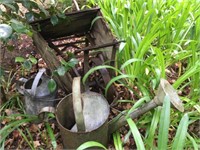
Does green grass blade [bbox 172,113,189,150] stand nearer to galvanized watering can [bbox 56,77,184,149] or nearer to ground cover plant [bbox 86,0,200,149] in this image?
galvanized watering can [bbox 56,77,184,149]

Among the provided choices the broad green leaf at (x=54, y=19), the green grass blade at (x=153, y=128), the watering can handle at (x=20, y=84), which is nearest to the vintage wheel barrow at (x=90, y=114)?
the green grass blade at (x=153, y=128)

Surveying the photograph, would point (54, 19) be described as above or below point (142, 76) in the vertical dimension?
above

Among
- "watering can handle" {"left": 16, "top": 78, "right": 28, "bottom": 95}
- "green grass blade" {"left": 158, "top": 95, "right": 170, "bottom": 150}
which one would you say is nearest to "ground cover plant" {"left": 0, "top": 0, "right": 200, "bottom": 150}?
"green grass blade" {"left": 158, "top": 95, "right": 170, "bottom": 150}

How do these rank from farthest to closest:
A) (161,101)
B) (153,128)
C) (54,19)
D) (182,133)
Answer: (54,19) → (153,128) → (161,101) → (182,133)

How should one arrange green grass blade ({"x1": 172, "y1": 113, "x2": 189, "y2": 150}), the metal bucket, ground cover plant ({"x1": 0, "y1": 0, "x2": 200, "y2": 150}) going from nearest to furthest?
green grass blade ({"x1": 172, "y1": 113, "x2": 189, "y2": 150}), the metal bucket, ground cover plant ({"x1": 0, "y1": 0, "x2": 200, "y2": 150})

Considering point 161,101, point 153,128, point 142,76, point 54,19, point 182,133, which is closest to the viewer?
point 182,133

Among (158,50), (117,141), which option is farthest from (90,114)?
(158,50)

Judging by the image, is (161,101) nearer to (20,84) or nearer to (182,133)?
(182,133)

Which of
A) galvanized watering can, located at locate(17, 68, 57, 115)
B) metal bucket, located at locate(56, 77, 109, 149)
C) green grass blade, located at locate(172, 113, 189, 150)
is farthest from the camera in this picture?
galvanized watering can, located at locate(17, 68, 57, 115)

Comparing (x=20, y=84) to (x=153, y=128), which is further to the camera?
(x=20, y=84)

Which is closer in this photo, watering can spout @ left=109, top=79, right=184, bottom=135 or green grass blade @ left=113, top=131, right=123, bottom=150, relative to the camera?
watering can spout @ left=109, top=79, right=184, bottom=135

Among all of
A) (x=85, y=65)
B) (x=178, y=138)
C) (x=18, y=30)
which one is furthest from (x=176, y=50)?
(x=18, y=30)

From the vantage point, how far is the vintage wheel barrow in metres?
1.07

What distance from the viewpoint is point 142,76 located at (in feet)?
5.11
